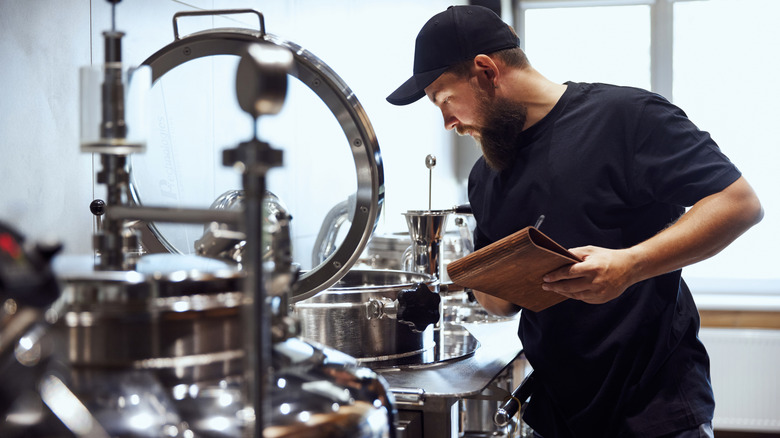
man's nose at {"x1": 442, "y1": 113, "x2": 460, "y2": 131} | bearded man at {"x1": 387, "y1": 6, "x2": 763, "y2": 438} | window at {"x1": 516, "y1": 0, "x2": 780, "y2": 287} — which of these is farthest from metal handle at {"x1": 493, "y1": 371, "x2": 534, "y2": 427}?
window at {"x1": 516, "y1": 0, "x2": 780, "y2": 287}

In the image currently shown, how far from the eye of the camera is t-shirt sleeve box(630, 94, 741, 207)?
1.46m

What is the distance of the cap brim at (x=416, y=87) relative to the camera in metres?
1.74

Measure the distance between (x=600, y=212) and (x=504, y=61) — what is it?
0.42 m

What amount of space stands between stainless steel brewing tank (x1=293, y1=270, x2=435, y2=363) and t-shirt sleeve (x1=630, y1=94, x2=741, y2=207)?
1.66ft

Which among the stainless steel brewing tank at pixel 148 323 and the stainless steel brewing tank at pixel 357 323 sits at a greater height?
the stainless steel brewing tank at pixel 148 323

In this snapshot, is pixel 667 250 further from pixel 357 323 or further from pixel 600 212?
pixel 357 323

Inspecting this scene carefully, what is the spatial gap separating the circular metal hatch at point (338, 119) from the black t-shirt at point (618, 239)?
1.82 ft

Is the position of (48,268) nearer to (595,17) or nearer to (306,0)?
(306,0)

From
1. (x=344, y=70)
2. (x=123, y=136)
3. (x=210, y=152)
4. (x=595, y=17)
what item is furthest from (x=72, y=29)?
(x=595, y=17)

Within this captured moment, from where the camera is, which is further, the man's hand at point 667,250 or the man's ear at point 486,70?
the man's ear at point 486,70

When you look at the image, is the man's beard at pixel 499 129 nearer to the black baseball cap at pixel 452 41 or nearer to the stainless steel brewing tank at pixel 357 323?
the black baseball cap at pixel 452 41

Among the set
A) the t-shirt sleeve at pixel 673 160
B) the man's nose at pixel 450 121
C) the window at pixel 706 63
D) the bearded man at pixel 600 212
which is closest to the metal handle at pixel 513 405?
the bearded man at pixel 600 212

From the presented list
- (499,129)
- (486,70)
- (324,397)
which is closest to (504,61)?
(486,70)

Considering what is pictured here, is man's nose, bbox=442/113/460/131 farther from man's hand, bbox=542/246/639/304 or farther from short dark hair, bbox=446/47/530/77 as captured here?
man's hand, bbox=542/246/639/304
